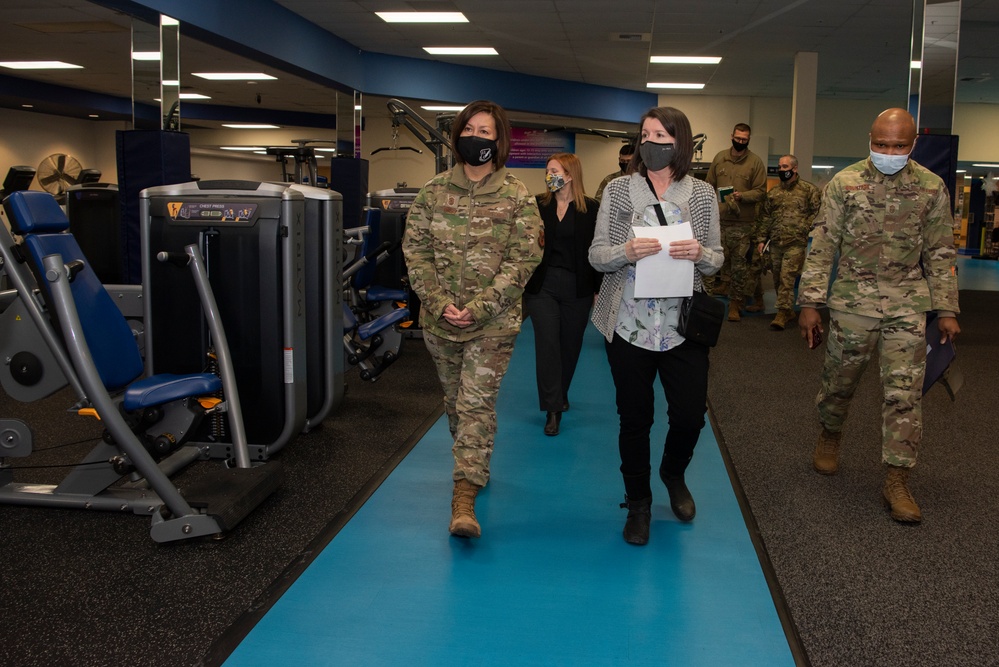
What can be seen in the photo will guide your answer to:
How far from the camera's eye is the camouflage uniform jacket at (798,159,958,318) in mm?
3408

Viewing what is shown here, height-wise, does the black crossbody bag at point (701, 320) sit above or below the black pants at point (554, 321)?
above

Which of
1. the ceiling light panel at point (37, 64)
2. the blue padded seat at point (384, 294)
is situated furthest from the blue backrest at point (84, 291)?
the ceiling light panel at point (37, 64)

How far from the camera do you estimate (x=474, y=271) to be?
3.15 metres

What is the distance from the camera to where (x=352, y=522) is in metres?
3.32

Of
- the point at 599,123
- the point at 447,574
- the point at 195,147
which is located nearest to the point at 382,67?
the point at 599,123

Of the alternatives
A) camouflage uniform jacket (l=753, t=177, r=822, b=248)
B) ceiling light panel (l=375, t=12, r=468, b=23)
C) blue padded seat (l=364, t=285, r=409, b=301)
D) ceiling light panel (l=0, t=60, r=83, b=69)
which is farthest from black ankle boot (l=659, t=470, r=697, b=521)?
ceiling light panel (l=0, t=60, r=83, b=69)

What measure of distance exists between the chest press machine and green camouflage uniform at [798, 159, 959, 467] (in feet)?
7.94

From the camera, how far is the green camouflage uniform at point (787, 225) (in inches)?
350

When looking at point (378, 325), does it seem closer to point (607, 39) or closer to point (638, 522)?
point (638, 522)

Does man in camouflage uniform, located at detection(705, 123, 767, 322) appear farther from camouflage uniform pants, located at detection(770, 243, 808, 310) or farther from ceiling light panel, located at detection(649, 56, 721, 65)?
ceiling light panel, located at detection(649, 56, 721, 65)

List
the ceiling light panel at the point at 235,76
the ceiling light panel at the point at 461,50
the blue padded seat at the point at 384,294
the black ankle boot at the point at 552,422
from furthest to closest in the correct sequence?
the ceiling light panel at the point at 235,76 → the ceiling light panel at the point at 461,50 → the blue padded seat at the point at 384,294 → the black ankle boot at the point at 552,422

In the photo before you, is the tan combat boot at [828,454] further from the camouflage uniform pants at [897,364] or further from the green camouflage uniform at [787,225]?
the green camouflage uniform at [787,225]

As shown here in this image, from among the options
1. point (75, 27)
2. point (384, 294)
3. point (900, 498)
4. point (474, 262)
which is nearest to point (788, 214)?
point (384, 294)

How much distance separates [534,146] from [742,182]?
9.26m
